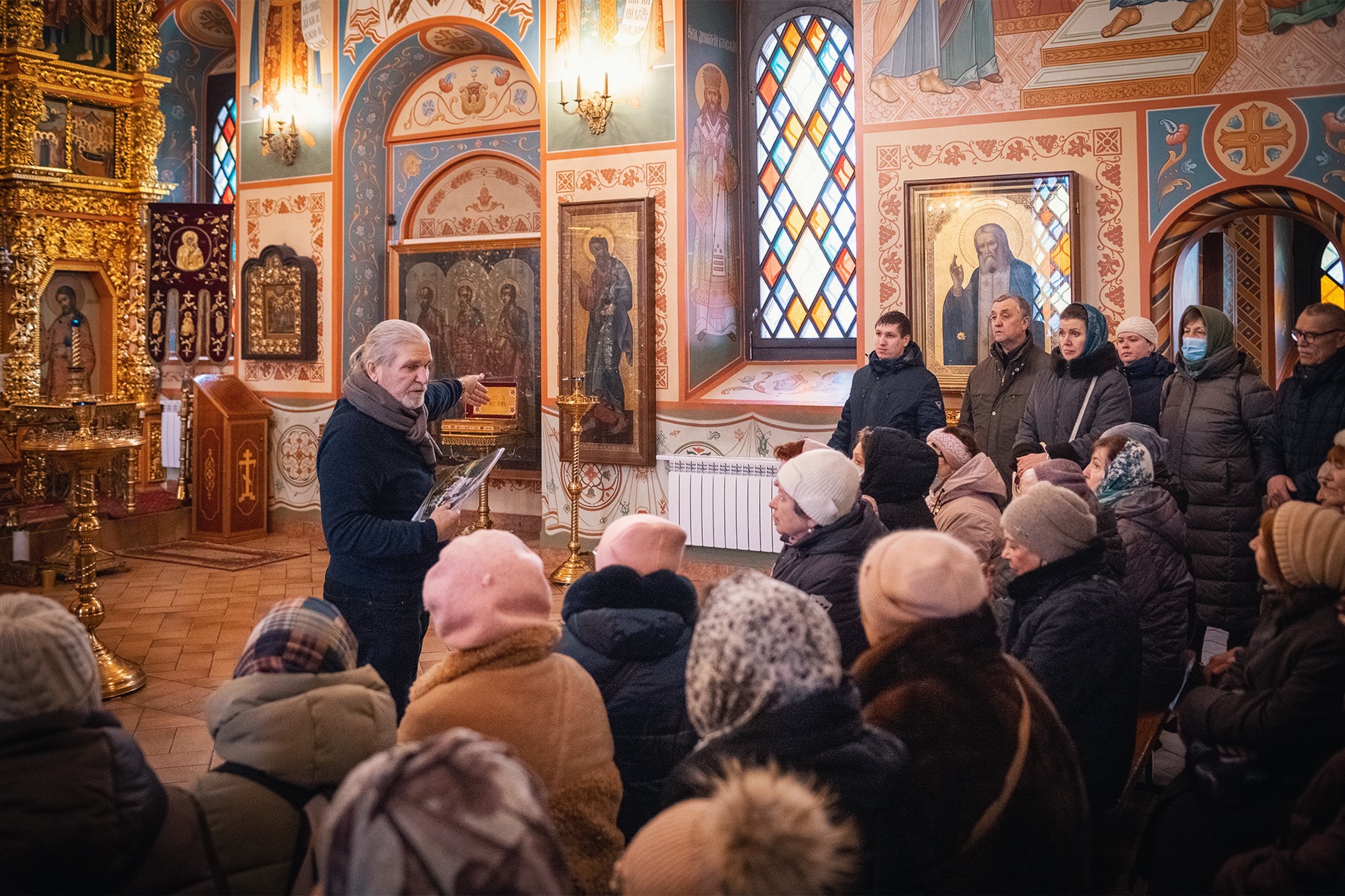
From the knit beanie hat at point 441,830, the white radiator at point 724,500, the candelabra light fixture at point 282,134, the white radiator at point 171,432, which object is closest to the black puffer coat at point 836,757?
the knit beanie hat at point 441,830

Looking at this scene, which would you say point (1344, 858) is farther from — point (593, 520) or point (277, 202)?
point (277, 202)

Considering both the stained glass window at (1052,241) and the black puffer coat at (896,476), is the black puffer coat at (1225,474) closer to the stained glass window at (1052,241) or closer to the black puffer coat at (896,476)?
the stained glass window at (1052,241)

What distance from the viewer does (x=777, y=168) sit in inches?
324

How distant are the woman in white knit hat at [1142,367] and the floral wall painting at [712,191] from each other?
10.4 ft

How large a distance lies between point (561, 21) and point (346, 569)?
5.81m

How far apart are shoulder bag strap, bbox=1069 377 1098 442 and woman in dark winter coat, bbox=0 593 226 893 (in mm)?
4092

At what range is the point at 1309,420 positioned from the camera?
4.67 m

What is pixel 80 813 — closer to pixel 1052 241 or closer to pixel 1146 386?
pixel 1146 386

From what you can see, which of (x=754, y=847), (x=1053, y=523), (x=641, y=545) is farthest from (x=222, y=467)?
(x=754, y=847)

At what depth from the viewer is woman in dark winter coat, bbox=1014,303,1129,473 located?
16.1 ft

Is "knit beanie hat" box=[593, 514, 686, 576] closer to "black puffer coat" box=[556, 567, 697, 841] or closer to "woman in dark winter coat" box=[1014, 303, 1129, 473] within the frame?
"black puffer coat" box=[556, 567, 697, 841]

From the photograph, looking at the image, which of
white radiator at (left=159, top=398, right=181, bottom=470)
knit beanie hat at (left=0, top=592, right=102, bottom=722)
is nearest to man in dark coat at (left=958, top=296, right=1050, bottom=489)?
knit beanie hat at (left=0, top=592, right=102, bottom=722)

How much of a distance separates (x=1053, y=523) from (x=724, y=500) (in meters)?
4.84

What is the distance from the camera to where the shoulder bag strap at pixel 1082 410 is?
498 centimetres
